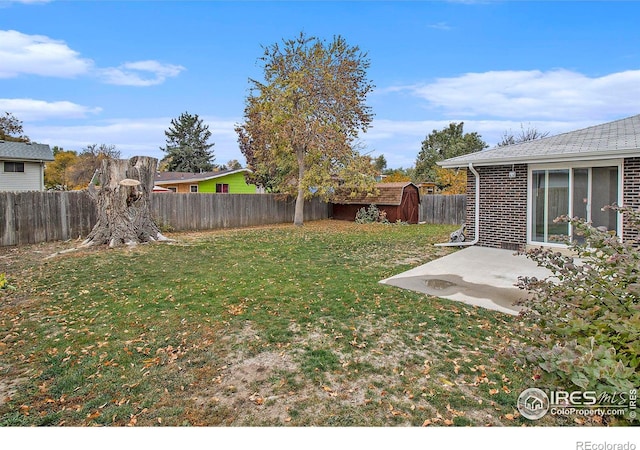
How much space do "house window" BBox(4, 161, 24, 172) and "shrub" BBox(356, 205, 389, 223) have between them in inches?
712

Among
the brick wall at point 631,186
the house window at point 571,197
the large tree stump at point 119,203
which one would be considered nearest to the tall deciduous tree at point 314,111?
the large tree stump at point 119,203

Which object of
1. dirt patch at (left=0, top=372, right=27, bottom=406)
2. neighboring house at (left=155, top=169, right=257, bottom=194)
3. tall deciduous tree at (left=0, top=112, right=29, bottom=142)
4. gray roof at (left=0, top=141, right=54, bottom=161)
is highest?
tall deciduous tree at (left=0, top=112, right=29, bottom=142)

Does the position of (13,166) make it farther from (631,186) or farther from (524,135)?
(524,135)

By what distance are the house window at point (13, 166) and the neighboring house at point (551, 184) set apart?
21.5 m

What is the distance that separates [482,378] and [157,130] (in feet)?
130

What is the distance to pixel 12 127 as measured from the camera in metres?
30.3

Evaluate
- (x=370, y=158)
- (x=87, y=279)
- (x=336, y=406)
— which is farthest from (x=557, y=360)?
(x=370, y=158)

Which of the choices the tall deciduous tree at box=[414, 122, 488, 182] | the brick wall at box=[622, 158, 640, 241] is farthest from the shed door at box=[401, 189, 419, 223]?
the tall deciduous tree at box=[414, 122, 488, 182]

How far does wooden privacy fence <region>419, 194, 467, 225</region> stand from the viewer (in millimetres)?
17859

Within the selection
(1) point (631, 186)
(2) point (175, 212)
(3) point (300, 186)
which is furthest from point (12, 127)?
(1) point (631, 186)

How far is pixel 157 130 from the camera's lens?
1439 inches

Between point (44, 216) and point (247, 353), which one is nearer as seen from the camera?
point (247, 353)

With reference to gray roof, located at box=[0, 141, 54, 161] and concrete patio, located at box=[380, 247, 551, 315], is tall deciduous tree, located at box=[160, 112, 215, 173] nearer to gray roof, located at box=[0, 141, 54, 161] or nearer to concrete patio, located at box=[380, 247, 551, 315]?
gray roof, located at box=[0, 141, 54, 161]

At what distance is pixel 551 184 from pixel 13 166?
2399 centimetres
